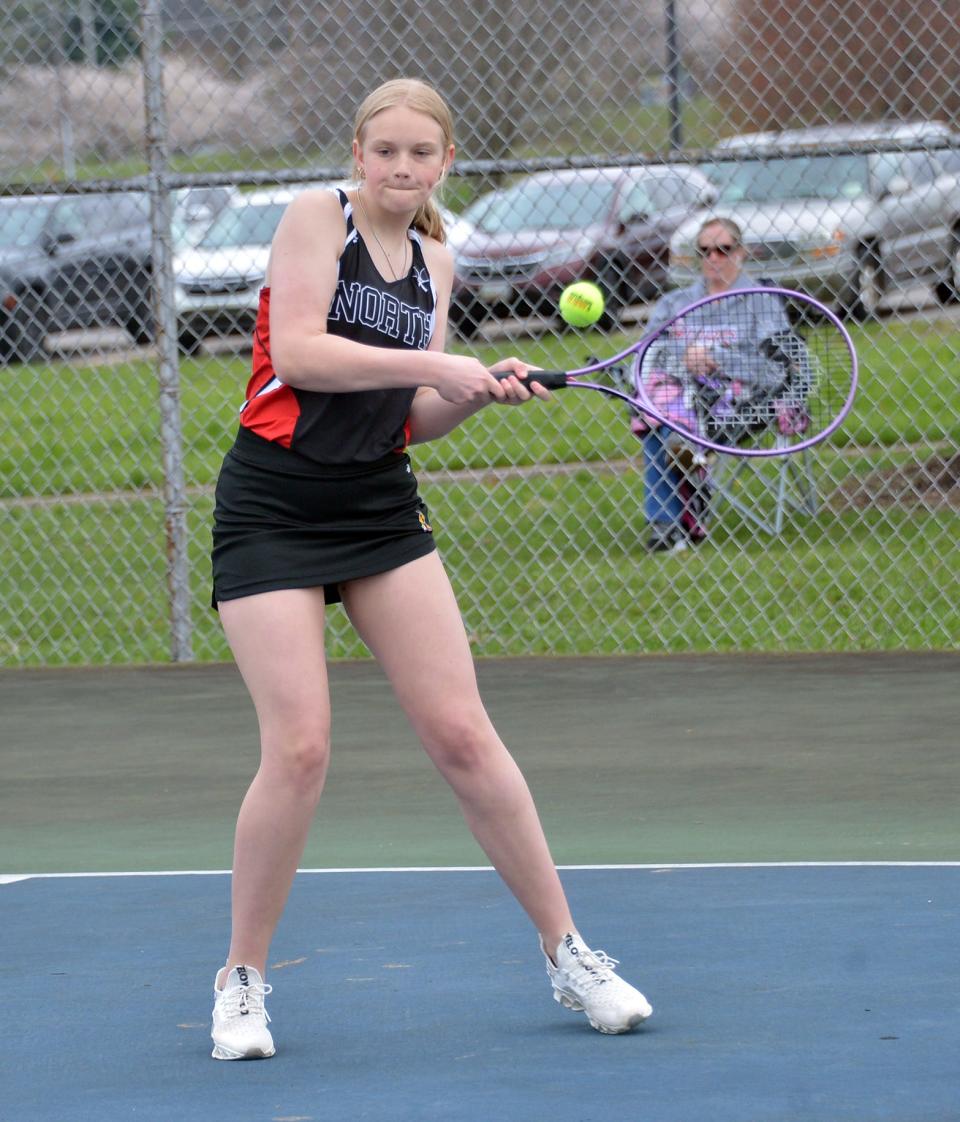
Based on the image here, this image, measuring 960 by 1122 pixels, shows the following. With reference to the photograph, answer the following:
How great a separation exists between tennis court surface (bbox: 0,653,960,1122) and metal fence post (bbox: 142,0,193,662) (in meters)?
0.60

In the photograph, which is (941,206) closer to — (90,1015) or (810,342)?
(810,342)

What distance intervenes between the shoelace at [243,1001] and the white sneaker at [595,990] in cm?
52

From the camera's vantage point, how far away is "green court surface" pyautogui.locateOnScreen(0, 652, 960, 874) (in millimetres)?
5262

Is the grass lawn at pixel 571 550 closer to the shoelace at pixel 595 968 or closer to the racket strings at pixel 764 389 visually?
the racket strings at pixel 764 389

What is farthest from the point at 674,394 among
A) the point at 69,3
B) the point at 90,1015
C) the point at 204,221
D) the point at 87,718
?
the point at 204,221

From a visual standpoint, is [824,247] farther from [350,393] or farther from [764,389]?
[350,393]

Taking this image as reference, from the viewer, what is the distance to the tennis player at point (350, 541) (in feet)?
11.8

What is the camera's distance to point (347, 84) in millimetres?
8258

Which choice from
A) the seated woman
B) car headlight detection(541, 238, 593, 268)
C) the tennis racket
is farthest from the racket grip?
car headlight detection(541, 238, 593, 268)

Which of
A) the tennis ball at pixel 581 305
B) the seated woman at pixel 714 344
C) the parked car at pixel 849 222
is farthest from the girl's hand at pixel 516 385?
the parked car at pixel 849 222

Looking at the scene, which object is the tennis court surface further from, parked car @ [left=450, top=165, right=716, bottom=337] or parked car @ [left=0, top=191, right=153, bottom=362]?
parked car @ [left=0, top=191, right=153, bottom=362]

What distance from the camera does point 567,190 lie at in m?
9.27

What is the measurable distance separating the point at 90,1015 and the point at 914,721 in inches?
134

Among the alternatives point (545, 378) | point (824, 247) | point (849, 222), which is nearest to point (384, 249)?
point (545, 378)
